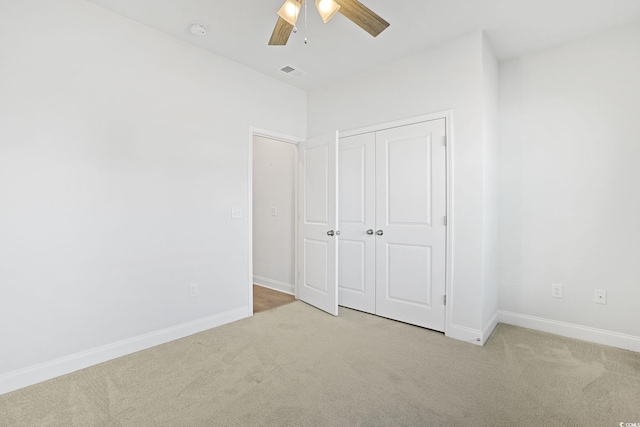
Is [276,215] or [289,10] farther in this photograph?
[276,215]

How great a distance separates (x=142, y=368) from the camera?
7.32 ft

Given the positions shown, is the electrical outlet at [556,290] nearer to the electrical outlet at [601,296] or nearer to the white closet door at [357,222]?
the electrical outlet at [601,296]

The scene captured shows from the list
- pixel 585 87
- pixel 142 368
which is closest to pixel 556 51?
pixel 585 87

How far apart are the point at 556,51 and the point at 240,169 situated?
328 centimetres

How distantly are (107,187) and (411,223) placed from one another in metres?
2.68

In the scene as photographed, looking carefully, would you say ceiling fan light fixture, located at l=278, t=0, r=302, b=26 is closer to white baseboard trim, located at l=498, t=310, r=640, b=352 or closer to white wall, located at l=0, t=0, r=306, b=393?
white wall, located at l=0, t=0, r=306, b=393

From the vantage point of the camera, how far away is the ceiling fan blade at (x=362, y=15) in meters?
1.71

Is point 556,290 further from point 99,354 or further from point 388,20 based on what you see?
point 99,354

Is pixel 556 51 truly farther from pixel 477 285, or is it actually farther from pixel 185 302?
pixel 185 302

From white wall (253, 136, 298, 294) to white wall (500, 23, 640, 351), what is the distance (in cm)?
253

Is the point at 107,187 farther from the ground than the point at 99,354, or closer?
farther from the ground

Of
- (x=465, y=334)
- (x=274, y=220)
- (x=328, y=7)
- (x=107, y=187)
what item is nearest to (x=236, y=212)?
(x=107, y=187)

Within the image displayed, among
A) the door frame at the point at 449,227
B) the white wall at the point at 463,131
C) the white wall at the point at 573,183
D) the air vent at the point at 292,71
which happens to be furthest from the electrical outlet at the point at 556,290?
the air vent at the point at 292,71

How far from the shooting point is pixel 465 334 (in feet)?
8.87
